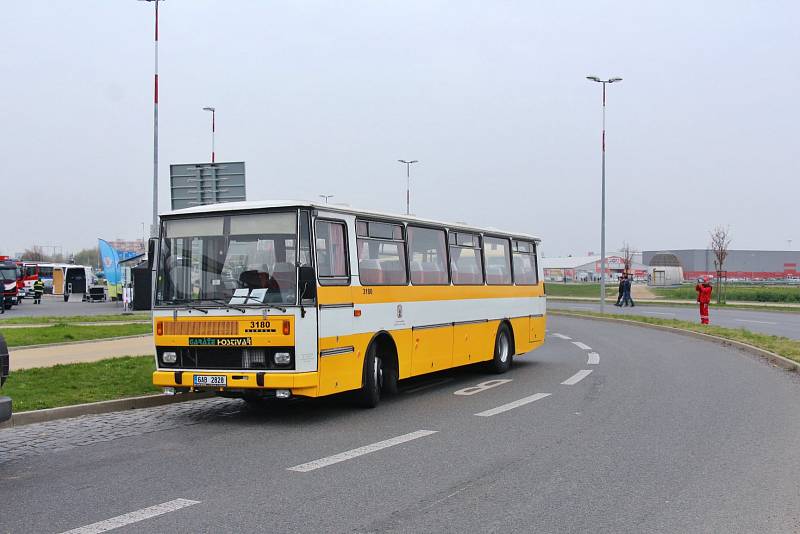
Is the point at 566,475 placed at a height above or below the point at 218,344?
below

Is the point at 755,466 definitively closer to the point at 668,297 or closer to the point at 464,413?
the point at 464,413

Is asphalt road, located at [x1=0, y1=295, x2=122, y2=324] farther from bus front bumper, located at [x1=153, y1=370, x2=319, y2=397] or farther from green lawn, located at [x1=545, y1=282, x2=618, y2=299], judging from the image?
green lawn, located at [x1=545, y1=282, x2=618, y2=299]

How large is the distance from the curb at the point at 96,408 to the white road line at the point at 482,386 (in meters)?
3.98

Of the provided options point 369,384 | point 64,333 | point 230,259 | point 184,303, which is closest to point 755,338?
point 369,384

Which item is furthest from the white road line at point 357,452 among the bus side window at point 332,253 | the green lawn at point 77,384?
the green lawn at point 77,384

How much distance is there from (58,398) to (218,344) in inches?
105

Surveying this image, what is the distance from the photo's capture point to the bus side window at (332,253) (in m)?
10.4

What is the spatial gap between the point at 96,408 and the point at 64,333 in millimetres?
11903

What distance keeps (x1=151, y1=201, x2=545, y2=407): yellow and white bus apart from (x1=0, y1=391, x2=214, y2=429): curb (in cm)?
110

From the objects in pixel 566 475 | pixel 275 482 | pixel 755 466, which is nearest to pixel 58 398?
pixel 275 482

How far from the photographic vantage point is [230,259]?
10.5 meters

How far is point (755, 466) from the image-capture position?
7.68m

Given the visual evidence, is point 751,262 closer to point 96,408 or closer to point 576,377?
point 576,377

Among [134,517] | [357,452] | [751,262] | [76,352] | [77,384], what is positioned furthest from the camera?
[751,262]
